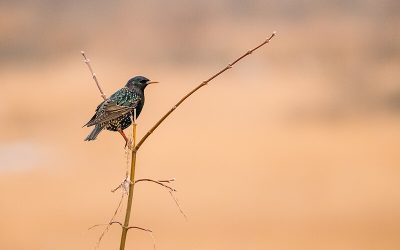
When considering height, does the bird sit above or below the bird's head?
below

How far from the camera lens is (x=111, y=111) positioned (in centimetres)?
62

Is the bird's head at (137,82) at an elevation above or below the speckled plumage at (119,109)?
above

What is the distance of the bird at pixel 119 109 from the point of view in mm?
617

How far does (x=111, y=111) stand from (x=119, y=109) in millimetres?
15

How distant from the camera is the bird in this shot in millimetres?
617

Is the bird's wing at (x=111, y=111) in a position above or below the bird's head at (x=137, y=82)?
below

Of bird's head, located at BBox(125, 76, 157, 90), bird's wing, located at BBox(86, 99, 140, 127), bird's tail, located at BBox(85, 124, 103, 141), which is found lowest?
bird's tail, located at BBox(85, 124, 103, 141)

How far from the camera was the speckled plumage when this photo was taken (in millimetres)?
618

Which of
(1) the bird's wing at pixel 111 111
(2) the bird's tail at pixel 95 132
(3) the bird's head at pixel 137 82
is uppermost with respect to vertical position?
(3) the bird's head at pixel 137 82

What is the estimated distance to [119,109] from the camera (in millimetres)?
637

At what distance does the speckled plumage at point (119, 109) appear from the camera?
618 millimetres

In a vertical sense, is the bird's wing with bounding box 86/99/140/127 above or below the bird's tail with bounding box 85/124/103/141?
above

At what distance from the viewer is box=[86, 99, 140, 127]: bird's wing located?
24.3 inches

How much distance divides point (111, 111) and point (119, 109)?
0.01 meters
